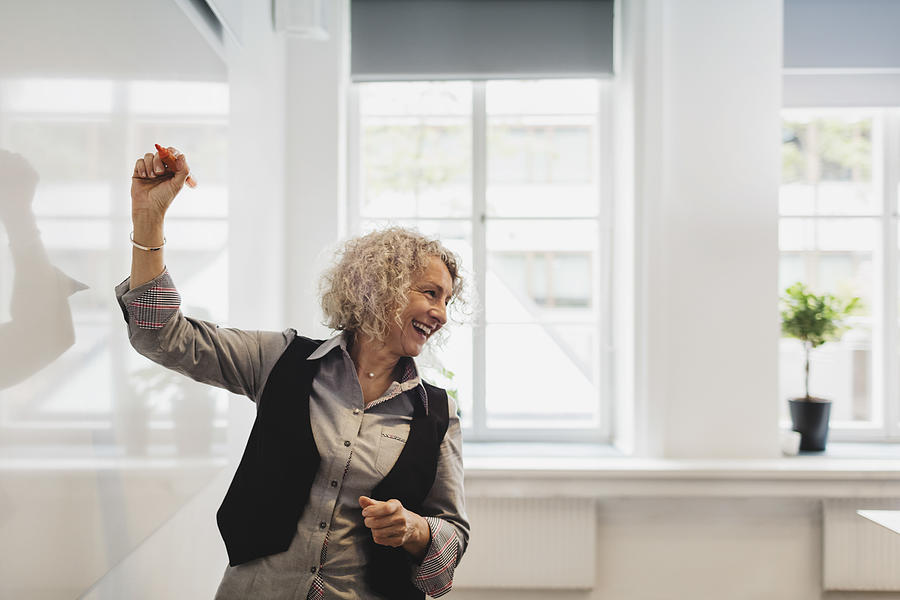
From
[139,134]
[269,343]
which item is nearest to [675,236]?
[269,343]

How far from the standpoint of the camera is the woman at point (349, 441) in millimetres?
1167

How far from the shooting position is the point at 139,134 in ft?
Result: 3.88

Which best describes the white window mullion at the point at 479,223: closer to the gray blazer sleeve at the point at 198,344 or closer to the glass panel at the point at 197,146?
the glass panel at the point at 197,146

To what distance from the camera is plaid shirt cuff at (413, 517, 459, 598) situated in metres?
1.22

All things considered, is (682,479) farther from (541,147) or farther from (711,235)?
(541,147)

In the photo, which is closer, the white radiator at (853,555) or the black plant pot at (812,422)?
the white radiator at (853,555)

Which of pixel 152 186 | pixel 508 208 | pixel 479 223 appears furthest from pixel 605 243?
pixel 152 186

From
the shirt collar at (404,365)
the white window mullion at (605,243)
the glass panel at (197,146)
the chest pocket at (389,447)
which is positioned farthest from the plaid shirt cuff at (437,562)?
the white window mullion at (605,243)

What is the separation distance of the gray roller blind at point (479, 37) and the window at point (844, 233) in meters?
1.05

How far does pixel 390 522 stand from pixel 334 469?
0.17 m

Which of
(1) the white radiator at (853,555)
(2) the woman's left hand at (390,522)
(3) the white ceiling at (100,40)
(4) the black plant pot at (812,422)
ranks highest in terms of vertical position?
(3) the white ceiling at (100,40)

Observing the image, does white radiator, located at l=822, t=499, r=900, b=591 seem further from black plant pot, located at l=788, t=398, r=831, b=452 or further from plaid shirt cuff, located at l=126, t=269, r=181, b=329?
plaid shirt cuff, located at l=126, t=269, r=181, b=329

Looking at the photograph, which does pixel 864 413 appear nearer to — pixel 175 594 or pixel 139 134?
pixel 175 594

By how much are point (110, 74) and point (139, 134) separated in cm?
13
